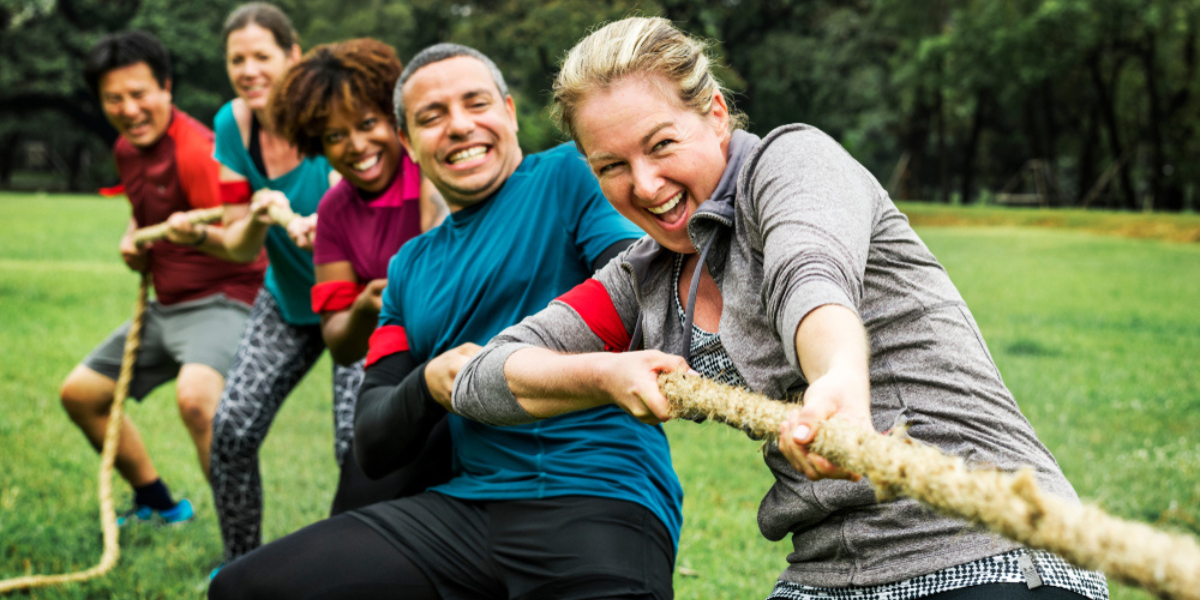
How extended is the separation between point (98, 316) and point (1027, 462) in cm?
1187

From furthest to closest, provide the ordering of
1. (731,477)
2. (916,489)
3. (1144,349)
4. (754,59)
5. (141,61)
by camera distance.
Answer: (754,59)
(1144,349)
(731,477)
(141,61)
(916,489)

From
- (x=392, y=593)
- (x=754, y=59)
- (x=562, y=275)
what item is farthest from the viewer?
(x=754, y=59)

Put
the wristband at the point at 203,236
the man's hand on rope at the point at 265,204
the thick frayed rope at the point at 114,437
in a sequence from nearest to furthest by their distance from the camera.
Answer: the man's hand on rope at the point at 265,204 < the thick frayed rope at the point at 114,437 < the wristband at the point at 203,236

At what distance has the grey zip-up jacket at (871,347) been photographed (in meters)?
1.90

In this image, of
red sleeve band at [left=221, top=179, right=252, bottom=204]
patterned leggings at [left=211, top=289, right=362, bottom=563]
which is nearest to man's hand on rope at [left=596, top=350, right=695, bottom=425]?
patterned leggings at [left=211, top=289, right=362, bottom=563]

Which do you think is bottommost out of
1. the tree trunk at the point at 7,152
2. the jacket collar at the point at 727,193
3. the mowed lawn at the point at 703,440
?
the tree trunk at the point at 7,152

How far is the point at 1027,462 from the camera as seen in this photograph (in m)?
1.96

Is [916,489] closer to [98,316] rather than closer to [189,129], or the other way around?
[189,129]

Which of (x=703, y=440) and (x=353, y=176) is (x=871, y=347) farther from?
(x=703, y=440)

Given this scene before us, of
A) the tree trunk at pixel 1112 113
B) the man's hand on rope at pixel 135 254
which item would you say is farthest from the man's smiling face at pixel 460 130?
the tree trunk at pixel 1112 113

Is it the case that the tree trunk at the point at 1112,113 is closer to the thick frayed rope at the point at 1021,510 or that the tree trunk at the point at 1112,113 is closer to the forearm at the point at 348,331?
the forearm at the point at 348,331

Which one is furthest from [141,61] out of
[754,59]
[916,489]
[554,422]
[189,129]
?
[754,59]

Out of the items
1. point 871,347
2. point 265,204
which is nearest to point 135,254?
point 265,204

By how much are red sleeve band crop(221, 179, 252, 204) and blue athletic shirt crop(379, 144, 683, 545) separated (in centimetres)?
193
